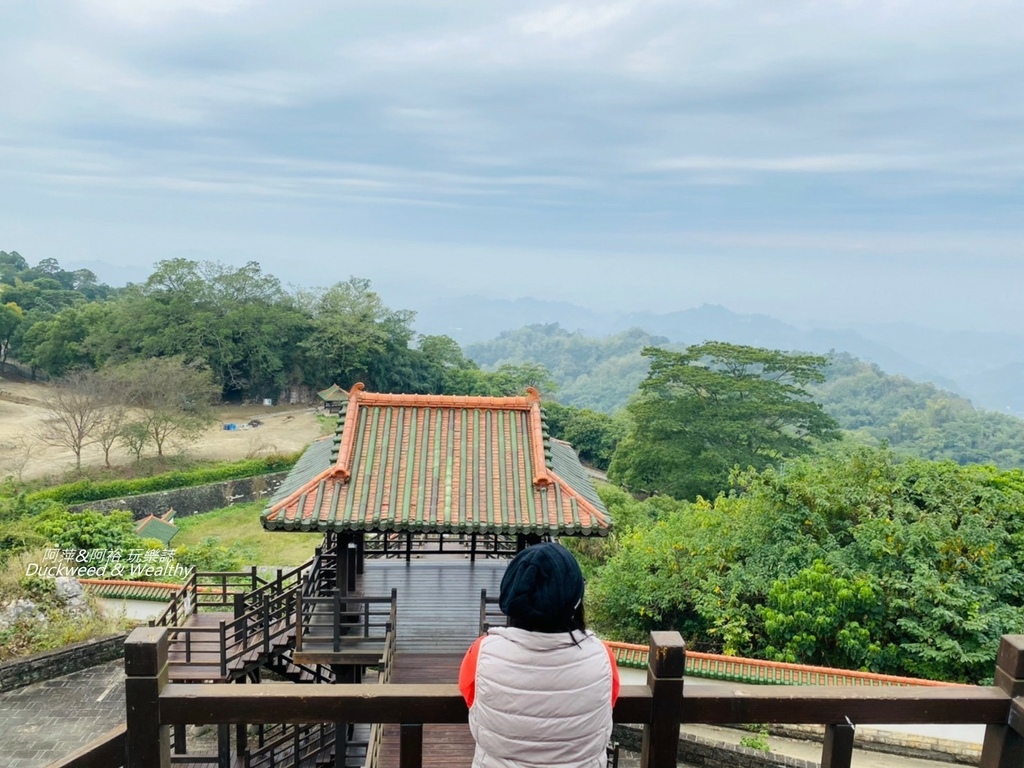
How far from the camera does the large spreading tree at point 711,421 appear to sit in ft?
103

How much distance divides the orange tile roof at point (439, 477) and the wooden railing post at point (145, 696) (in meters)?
5.97

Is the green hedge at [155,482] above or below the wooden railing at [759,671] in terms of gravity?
below

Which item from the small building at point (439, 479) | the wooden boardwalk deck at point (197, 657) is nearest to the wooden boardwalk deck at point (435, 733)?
the small building at point (439, 479)

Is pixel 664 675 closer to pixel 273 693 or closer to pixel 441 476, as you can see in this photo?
pixel 273 693

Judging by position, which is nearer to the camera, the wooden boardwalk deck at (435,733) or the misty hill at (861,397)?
the wooden boardwalk deck at (435,733)

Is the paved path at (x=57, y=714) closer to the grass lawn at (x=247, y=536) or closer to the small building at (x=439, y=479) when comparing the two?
the small building at (x=439, y=479)

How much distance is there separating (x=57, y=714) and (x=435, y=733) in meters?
7.43

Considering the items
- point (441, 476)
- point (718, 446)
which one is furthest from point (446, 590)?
point (718, 446)

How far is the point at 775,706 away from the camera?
2154mm

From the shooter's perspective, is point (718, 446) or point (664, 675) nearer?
point (664, 675)

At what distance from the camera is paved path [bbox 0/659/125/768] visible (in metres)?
10.1

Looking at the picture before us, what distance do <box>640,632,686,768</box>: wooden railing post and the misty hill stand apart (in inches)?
628

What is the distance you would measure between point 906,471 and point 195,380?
91.2ft

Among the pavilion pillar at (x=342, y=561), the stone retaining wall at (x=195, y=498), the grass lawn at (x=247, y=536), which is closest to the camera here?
the pavilion pillar at (x=342, y=561)
